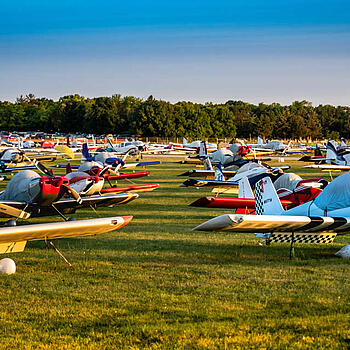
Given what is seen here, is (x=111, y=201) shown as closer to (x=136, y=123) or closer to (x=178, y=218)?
(x=178, y=218)

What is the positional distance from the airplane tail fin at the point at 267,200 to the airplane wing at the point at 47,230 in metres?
3.62

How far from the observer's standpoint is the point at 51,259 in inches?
371

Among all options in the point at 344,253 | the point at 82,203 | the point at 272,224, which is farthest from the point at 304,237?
the point at 82,203

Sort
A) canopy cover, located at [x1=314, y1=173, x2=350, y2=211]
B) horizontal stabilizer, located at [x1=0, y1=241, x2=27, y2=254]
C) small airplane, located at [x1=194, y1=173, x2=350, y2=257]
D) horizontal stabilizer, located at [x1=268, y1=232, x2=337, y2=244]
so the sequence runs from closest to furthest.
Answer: small airplane, located at [x1=194, y1=173, x2=350, y2=257]
horizontal stabilizer, located at [x1=0, y1=241, x2=27, y2=254]
horizontal stabilizer, located at [x1=268, y1=232, x2=337, y2=244]
canopy cover, located at [x1=314, y1=173, x2=350, y2=211]

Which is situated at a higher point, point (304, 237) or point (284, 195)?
point (284, 195)

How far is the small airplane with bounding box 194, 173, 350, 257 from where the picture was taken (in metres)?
7.77

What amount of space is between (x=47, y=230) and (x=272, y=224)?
388 centimetres

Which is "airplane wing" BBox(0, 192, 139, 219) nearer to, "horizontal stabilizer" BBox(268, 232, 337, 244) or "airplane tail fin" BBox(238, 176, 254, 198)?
"airplane tail fin" BBox(238, 176, 254, 198)

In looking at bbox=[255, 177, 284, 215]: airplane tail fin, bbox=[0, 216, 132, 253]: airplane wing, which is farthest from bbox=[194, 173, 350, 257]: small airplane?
bbox=[0, 216, 132, 253]: airplane wing

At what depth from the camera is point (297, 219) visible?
27.9ft

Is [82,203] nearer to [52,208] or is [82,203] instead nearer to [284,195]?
[52,208]

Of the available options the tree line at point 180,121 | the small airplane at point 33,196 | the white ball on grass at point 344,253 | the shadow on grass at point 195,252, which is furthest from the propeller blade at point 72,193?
the tree line at point 180,121

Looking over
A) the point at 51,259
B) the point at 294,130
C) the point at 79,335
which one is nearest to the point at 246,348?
the point at 79,335

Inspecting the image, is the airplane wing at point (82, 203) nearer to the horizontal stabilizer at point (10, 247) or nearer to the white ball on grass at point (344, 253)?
the horizontal stabilizer at point (10, 247)
